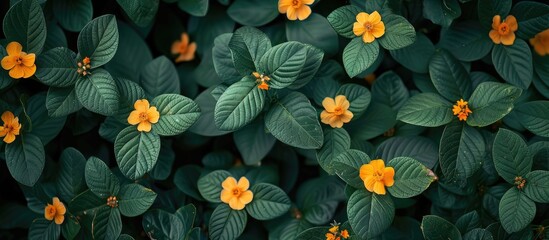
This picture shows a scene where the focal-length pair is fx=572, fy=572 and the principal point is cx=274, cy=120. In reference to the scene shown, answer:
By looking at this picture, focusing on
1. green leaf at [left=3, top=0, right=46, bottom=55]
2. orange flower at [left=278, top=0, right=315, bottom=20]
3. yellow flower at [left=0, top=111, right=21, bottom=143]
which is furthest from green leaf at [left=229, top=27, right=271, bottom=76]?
yellow flower at [left=0, top=111, right=21, bottom=143]

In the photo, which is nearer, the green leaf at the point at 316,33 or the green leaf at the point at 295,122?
the green leaf at the point at 295,122

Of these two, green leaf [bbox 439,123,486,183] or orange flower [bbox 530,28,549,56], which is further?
orange flower [bbox 530,28,549,56]

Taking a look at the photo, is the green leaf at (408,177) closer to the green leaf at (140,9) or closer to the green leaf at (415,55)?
the green leaf at (415,55)

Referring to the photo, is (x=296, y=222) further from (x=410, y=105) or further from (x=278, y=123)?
(x=410, y=105)

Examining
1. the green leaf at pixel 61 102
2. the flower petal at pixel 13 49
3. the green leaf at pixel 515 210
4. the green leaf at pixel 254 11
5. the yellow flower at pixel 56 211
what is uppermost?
the flower petal at pixel 13 49

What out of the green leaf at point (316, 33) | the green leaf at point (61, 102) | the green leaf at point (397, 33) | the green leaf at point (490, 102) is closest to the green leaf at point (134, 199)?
the green leaf at point (61, 102)

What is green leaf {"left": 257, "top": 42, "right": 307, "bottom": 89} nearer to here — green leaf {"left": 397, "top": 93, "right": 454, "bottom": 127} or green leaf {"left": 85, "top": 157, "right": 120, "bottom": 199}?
green leaf {"left": 397, "top": 93, "right": 454, "bottom": 127}

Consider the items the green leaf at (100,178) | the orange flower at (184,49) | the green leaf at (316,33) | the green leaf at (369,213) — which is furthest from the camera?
the orange flower at (184,49)
